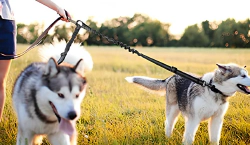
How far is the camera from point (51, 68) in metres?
2.92

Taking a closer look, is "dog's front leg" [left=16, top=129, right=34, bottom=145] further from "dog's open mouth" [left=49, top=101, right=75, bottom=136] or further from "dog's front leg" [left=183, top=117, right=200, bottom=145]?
"dog's front leg" [left=183, top=117, right=200, bottom=145]

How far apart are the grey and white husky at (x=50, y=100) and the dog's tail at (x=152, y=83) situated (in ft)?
6.41

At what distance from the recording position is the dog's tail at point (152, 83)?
202 inches

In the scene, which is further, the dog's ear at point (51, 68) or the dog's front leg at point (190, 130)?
the dog's front leg at point (190, 130)

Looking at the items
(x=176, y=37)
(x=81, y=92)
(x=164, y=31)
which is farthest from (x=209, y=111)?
(x=164, y=31)

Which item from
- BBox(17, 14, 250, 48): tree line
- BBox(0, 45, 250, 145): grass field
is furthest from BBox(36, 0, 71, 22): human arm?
BBox(17, 14, 250, 48): tree line

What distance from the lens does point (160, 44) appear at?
4559cm

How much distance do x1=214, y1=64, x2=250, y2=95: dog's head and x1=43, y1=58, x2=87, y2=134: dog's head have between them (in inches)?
78.5

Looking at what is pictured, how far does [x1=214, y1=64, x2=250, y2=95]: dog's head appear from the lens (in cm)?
419

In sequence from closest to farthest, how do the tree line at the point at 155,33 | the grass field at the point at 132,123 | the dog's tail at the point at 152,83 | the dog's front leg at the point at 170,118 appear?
the grass field at the point at 132,123
the dog's front leg at the point at 170,118
the dog's tail at the point at 152,83
the tree line at the point at 155,33

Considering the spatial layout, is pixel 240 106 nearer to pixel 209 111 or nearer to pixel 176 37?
pixel 209 111

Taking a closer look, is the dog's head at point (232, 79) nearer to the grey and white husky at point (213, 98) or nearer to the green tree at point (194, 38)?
the grey and white husky at point (213, 98)

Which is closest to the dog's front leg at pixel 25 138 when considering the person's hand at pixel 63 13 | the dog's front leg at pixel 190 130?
the person's hand at pixel 63 13

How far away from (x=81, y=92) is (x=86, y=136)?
1.58 meters
